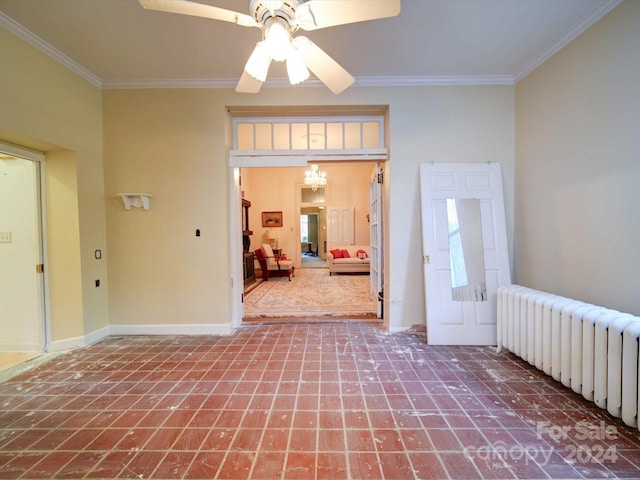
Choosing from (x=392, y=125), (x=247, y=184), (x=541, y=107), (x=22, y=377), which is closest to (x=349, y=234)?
(x=247, y=184)

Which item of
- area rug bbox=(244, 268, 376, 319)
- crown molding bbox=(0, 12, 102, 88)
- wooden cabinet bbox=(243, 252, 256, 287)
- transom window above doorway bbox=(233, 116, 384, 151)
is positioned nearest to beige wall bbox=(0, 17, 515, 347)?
crown molding bbox=(0, 12, 102, 88)

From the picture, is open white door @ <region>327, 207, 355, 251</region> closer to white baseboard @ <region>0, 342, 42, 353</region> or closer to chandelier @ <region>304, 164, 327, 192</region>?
chandelier @ <region>304, 164, 327, 192</region>

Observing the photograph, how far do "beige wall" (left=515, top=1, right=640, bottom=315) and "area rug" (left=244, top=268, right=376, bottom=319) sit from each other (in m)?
2.16

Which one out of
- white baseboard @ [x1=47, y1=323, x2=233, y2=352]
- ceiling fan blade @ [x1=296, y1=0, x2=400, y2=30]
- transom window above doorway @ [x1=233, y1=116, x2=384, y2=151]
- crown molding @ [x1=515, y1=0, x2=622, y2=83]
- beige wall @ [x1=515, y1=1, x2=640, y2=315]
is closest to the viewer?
→ ceiling fan blade @ [x1=296, y1=0, x2=400, y2=30]

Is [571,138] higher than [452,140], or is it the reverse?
[452,140]

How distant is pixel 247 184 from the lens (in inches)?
311

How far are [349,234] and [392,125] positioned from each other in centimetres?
561

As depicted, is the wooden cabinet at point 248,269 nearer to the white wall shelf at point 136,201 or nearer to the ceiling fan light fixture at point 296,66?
the white wall shelf at point 136,201

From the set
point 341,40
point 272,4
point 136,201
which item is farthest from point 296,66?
point 136,201

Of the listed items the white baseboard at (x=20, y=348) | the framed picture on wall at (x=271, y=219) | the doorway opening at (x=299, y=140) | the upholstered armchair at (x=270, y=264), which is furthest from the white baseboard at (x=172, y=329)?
the framed picture on wall at (x=271, y=219)

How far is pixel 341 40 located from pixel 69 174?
10.0 ft

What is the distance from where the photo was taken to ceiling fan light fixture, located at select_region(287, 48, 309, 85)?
152 cm

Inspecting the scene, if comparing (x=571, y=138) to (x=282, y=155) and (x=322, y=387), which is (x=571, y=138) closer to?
(x=282, y=155)

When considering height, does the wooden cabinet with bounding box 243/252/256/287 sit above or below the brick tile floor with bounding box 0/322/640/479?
above
